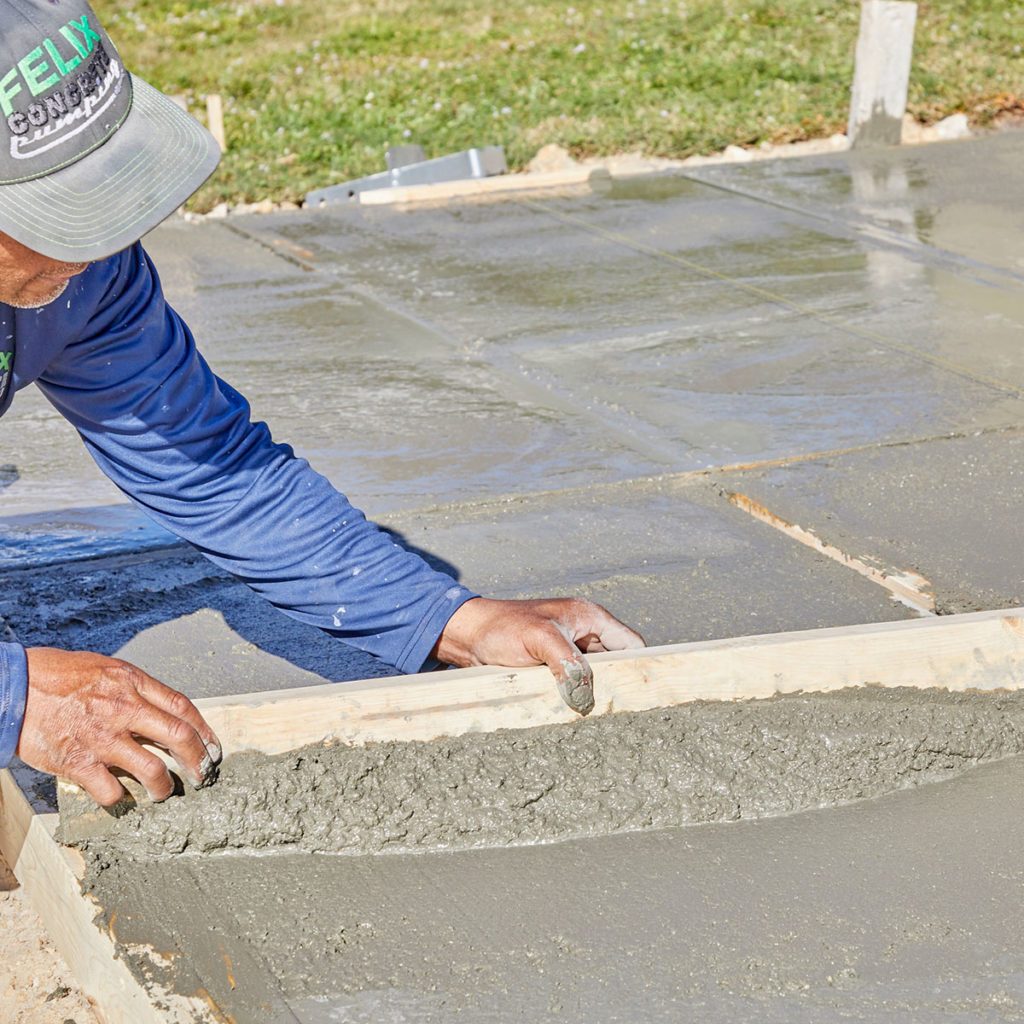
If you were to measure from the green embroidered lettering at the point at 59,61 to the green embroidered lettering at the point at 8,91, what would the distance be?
62mm

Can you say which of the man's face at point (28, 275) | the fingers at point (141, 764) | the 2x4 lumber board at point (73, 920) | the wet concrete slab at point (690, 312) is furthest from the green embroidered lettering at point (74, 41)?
the wet concrete slab at point (690, 312)

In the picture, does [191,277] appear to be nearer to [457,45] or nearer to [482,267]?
[482,267]

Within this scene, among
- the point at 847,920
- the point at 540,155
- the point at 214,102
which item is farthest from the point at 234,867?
the point at 214,102

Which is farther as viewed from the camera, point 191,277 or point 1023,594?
point 191,277

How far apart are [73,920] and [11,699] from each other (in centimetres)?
49

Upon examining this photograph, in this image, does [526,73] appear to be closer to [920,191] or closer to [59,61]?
A: [920,191]

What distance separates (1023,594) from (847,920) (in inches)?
55.5

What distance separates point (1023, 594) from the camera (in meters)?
3.40

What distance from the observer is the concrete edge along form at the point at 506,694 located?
94.1 inches

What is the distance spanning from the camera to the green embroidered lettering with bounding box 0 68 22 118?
188cm

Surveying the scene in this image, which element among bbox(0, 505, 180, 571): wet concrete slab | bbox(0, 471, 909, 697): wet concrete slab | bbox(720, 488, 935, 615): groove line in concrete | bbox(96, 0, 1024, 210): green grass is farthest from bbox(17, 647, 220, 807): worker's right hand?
bbox(96, 0, 1024, 210): green grass

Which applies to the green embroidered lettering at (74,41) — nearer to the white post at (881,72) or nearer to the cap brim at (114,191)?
the cap brim at (114,191)

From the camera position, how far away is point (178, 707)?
2229 mm

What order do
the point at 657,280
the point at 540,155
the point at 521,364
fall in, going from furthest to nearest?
the point at 540,155 < the point at 657,280 < the point at 521,364
